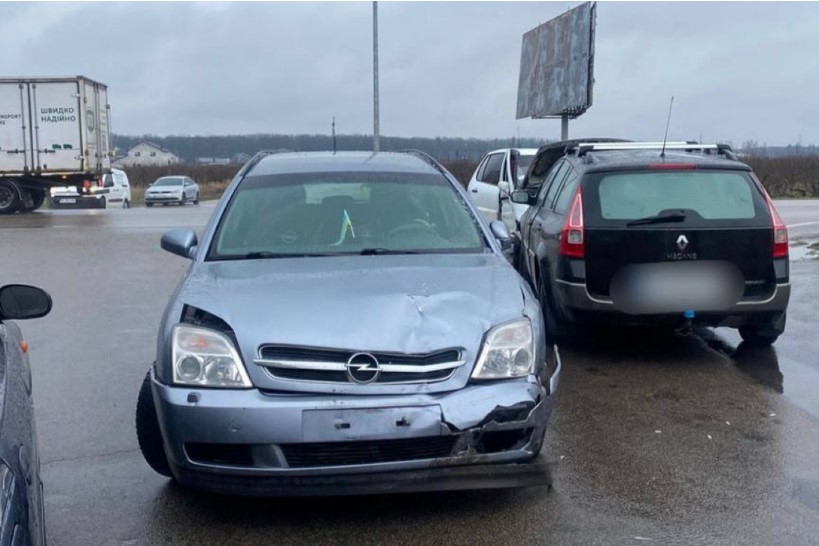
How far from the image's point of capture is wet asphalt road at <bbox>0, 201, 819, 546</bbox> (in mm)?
4215

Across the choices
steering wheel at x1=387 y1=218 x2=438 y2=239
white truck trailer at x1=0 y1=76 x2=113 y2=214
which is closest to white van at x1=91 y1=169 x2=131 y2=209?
white truck trailer at x1=0 y1=76 x2=113 y2=214

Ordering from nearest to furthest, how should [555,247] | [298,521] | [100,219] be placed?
[298,521]
[555,247]
[100,219]

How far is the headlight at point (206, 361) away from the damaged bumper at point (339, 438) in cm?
6

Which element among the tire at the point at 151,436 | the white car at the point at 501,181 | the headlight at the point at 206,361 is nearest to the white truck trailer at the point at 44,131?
the white car at the point at 501,181

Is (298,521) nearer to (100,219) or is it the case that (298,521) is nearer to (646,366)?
(646,366)

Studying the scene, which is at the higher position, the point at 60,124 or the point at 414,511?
the point at 60,124

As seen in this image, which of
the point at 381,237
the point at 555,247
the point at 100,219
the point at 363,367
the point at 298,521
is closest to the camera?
the point at 363,367

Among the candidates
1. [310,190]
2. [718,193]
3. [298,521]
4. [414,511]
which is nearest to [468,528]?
[414,511]

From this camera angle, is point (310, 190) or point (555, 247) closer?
point (310, 190)

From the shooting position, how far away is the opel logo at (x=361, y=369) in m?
3.97

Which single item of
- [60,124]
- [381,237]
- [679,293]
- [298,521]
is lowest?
[298,521]

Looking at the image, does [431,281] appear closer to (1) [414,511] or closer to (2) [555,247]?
(1) [414,511]

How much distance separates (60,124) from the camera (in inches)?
997

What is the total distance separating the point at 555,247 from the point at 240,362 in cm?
386
